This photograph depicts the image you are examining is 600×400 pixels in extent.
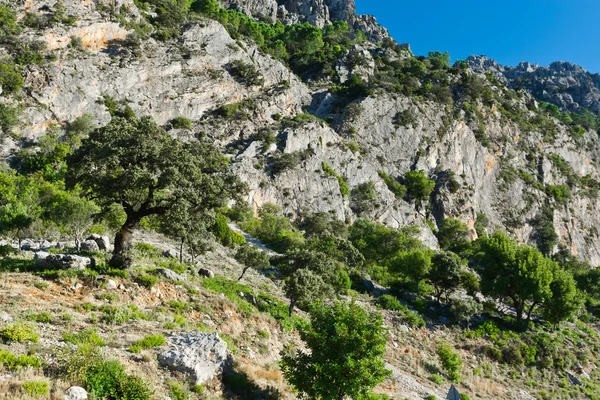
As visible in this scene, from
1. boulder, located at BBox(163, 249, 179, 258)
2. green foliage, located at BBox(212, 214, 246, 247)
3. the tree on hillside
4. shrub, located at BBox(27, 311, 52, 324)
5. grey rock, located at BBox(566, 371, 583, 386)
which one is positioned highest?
the tree on hillside

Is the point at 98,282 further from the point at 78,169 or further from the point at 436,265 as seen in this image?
the point at 436,265

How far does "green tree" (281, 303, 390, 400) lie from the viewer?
1290 centimetres

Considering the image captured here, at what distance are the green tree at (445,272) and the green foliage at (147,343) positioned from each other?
36.4 m

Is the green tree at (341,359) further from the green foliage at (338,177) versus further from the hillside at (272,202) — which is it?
the green foliage at (338,177)

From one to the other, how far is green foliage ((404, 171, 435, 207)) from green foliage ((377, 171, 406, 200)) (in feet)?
9.71

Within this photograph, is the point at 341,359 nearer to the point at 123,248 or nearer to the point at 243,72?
the point at 123,248

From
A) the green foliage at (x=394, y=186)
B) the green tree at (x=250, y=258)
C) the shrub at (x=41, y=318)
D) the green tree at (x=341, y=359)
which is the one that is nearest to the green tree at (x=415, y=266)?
the green tree at (x=250, y=258)

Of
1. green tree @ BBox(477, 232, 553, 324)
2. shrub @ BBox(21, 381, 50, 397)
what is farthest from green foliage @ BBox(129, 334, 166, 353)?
green tree @ BBox(477, 232, 553, 324)

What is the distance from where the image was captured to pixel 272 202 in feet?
232

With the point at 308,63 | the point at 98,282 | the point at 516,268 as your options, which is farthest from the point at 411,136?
the point at 98,282

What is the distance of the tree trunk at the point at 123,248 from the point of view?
19.2m

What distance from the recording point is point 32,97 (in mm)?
62188

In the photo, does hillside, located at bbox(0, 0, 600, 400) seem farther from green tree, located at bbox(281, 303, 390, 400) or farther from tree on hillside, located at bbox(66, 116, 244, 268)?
green tree, located at bbox(281, 303, 390, 400)

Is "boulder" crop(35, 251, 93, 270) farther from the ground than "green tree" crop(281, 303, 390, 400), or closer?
closer
